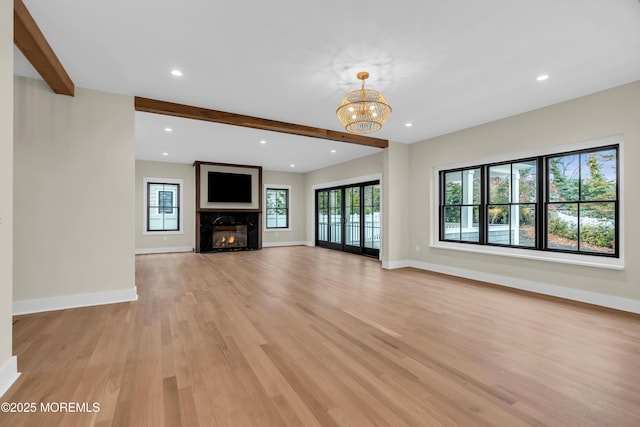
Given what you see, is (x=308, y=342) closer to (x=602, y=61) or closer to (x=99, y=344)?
(x=99, y=344)

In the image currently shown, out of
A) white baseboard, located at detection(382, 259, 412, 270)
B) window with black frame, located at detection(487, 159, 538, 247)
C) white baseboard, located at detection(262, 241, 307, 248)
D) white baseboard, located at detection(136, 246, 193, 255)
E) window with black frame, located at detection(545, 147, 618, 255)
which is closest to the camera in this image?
window with black frame, located at detection(545, 147, 618, 255)

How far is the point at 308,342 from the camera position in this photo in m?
2.58

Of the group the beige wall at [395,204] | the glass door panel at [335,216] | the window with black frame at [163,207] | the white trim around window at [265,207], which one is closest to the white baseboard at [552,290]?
the beige wall at [395,204]

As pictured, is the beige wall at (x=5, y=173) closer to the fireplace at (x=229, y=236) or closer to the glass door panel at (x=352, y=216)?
the fireplace at (x=229, y=236)

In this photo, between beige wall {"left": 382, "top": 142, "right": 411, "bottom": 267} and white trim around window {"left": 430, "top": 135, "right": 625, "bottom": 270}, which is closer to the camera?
white trim around window {"left": 430, "top": 135, "right": 625, "bottom": 270}

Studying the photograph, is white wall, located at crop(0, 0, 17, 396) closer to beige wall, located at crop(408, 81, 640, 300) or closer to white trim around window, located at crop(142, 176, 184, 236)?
beige wall, located at crop(408, 81, 640, 300)

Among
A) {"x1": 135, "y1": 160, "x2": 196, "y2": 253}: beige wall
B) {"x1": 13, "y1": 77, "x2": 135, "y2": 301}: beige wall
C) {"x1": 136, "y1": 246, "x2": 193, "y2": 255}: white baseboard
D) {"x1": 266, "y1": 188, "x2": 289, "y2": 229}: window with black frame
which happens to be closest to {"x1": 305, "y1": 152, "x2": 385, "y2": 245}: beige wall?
{"x1": 266, "y1": 188, "x2": 289, "y2": 229}: window with black frame

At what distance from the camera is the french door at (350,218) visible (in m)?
7.83

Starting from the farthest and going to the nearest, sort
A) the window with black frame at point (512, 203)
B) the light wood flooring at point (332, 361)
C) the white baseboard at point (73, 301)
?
the window with black frame at point (512, 203) → the white baseboard at point (73, 301) → the light wood flooring at point (332, 361)

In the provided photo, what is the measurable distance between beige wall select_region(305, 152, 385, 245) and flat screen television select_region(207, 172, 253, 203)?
2.32m

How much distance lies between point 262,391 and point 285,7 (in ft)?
9.23

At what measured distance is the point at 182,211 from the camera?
29.1 ft

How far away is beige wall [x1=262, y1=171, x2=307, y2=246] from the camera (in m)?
10.2

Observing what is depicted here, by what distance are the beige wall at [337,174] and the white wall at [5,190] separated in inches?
224
